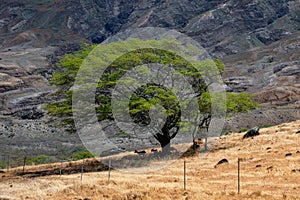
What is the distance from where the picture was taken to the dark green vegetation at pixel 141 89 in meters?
37.7

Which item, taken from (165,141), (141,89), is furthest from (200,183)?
(165,141)

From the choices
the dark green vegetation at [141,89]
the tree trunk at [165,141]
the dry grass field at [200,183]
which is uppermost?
the dark green vegetation at [141,89]

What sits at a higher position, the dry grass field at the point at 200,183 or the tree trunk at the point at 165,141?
the tree trunk at the point at 165,141

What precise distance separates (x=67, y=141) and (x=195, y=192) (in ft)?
394

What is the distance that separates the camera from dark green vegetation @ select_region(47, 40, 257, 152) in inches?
1484

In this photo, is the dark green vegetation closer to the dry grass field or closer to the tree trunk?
the tree trunk

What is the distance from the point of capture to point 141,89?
1526 inches

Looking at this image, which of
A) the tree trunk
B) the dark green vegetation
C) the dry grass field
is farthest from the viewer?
the tree trunk

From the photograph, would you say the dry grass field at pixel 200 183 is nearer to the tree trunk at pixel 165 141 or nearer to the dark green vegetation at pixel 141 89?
the tree trunk at pixel 165 141

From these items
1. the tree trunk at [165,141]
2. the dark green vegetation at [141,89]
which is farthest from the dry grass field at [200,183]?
the dark green vegetation at [141,89]

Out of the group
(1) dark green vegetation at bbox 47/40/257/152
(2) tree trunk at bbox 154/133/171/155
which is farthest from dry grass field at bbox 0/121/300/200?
(1) dark green vegetation at bbox 47/40/257/152

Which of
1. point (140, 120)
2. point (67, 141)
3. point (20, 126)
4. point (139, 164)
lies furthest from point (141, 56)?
point (20, 126)

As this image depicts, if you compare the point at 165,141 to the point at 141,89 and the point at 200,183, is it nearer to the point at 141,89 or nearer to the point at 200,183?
the point at 141,89

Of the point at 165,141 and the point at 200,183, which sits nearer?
the point at 200,183
